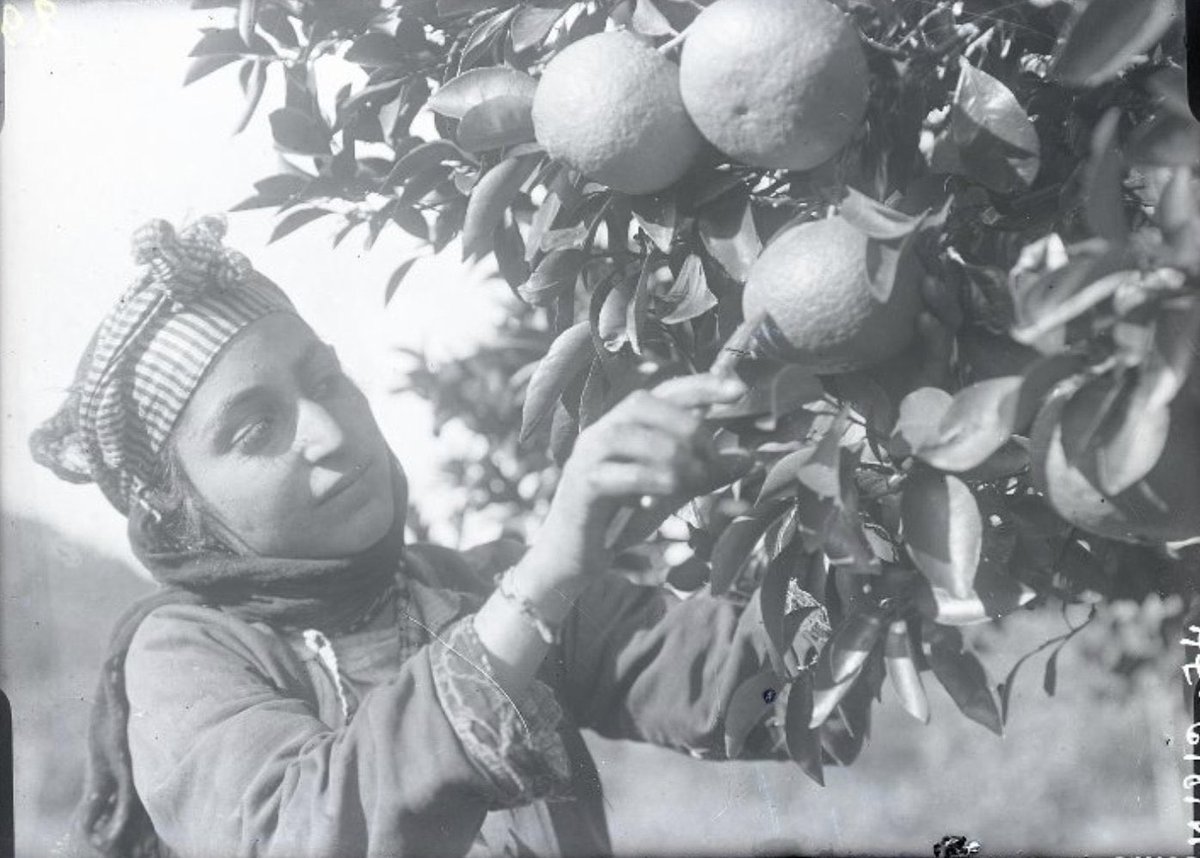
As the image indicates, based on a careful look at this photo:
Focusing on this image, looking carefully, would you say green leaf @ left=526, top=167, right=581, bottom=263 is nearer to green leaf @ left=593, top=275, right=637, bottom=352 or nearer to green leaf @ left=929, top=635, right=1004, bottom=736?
green leaf @ left=593, top=275, right=637, bottom=352

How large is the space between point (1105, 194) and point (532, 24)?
0.49 metres

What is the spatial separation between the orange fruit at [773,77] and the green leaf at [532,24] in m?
0.20

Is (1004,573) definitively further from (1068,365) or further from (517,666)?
(517,666)

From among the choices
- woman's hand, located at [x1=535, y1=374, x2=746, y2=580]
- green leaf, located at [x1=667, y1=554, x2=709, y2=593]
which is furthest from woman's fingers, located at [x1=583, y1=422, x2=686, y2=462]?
green leaf, located at [x1=667, y1=554, x2=709, y2=593]

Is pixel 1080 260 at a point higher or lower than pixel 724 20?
lower

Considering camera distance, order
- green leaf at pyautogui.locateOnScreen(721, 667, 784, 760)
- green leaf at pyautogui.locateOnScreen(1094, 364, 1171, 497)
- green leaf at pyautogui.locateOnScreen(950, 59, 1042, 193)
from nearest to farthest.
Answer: green leaf at pyautogui.locateOnScreen(1094, 364, 1171, 497)
green leaf at pyautogui.locateOnScreen(950, 59, 1042, 193)
green leaf at pyautogui.locateOnScreen(721, 667, 784, 760)

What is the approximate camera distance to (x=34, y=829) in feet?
4.01

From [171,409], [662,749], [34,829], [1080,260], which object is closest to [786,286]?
[1080,260]

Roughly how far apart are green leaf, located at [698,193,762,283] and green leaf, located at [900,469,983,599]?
0.20 metres

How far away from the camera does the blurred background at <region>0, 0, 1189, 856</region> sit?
1.15 m

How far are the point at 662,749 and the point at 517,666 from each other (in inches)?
7.4

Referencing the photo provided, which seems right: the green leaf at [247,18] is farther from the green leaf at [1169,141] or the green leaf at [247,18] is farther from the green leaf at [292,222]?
the green leaf at [1169,141]

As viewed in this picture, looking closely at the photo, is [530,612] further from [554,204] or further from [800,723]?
[554,204]

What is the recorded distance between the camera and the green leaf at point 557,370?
41.3 inches
